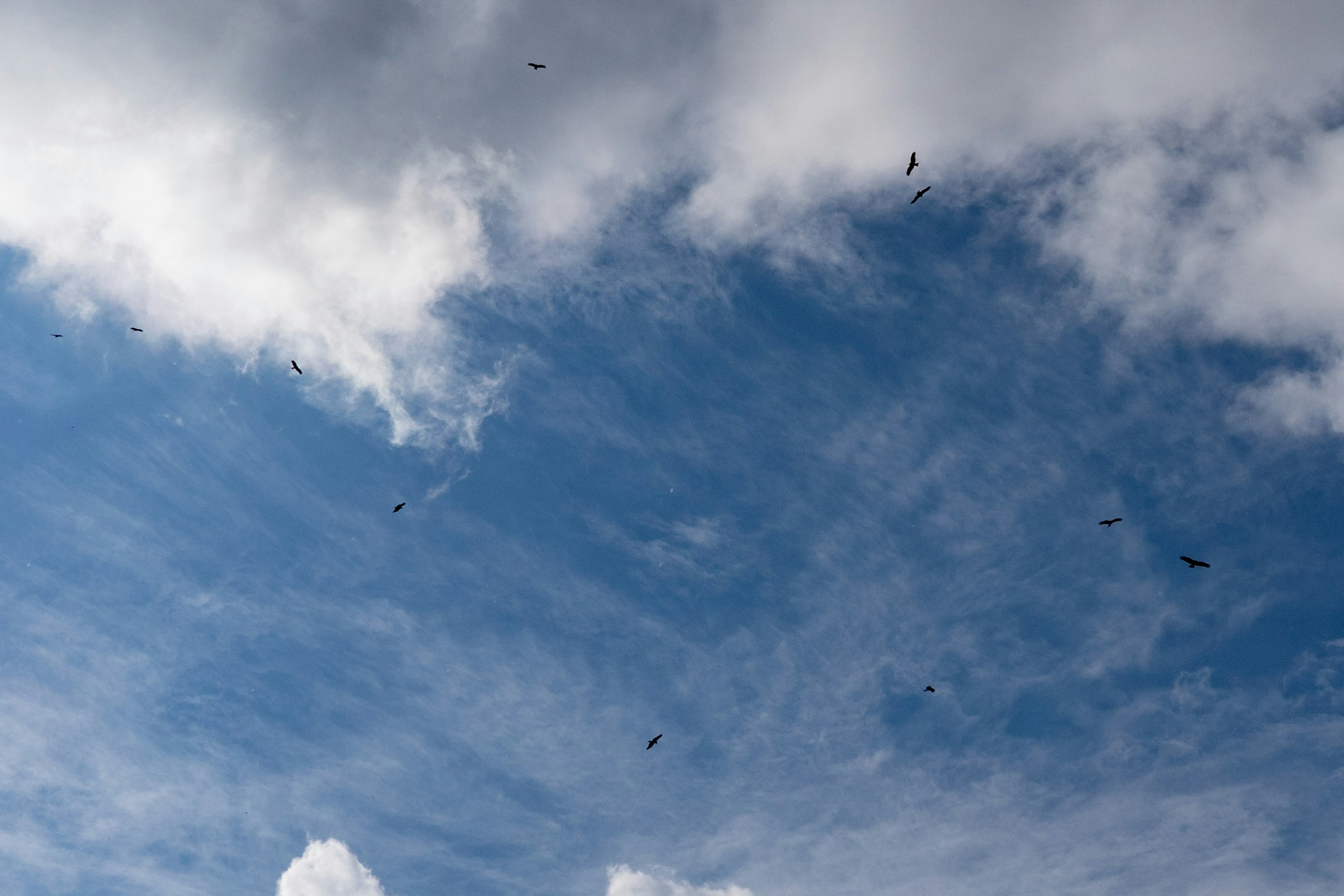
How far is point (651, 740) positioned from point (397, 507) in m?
35.0

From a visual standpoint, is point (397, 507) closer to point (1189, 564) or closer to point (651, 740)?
point (651, 740)

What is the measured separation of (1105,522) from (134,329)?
109 m

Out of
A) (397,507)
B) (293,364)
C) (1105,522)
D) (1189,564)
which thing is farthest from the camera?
(293,364)

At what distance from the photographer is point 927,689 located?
106438 mm

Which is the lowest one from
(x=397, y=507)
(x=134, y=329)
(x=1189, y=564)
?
A: (x=1189, y=564)

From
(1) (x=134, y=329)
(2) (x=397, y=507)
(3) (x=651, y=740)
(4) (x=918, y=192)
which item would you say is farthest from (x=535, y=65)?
(3) (x=651, y=740)

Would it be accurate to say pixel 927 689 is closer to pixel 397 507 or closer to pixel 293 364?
pixel 397 507

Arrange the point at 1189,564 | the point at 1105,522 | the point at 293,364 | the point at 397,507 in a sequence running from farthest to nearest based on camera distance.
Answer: the point at 293,364, the point at 397,507, the point at 1105,522, the point at 1189,564

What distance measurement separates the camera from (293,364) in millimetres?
109750

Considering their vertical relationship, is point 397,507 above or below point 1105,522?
above

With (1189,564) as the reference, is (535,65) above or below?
above

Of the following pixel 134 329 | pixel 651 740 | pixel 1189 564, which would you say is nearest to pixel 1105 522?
pixel 1189 564

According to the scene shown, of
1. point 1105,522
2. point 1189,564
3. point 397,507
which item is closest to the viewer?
point 1189,564

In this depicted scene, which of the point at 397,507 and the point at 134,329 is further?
the point at 134,329
